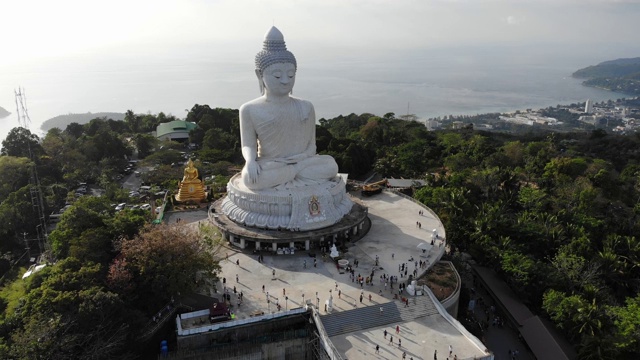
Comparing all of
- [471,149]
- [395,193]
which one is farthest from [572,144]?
[395,193]

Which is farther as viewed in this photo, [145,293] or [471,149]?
[471,149]

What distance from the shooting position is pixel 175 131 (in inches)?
1925

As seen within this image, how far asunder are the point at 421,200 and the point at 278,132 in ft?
34.3

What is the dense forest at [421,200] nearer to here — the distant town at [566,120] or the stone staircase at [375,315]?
the stone staircase at [375,315]

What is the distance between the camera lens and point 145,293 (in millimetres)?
16156

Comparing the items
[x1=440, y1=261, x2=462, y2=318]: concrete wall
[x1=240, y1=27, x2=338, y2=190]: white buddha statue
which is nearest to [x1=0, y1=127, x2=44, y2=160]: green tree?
[x1=240, y1=27, x2=338, y2=190]: white buddha statue

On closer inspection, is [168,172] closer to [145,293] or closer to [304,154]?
[304,154]

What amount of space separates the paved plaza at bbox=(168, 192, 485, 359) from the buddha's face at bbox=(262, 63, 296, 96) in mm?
7719

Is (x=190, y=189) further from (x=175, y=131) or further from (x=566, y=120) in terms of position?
(x=566, y=120)

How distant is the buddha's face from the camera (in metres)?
21.5

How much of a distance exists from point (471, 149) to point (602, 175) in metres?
11.8

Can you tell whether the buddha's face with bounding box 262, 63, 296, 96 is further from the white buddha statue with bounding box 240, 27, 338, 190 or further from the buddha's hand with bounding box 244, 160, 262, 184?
the buddha's hand with bounding box 244, 160, 262, 184

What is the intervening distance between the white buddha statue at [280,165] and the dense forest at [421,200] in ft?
16.0

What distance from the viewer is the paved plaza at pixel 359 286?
49.9 feet
